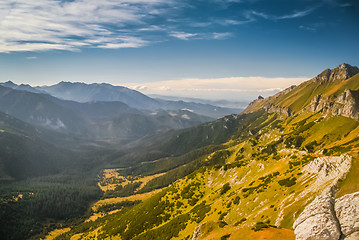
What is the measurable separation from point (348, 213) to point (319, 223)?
3.88 metres

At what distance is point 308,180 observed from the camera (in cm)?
→ 5703

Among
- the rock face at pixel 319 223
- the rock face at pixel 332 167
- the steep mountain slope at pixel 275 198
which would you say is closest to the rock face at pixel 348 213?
the steep mountain slope at pixel 275 198

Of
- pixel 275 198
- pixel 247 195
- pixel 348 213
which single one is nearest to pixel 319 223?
pixel 348 213

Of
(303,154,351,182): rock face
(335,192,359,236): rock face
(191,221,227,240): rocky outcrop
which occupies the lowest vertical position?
(191,221,227,240): rocky outcrop

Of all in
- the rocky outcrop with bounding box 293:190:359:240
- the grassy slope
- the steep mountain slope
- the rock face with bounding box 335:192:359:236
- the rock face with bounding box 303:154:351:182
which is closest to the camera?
the rock face with bounding box 335:192:359:236

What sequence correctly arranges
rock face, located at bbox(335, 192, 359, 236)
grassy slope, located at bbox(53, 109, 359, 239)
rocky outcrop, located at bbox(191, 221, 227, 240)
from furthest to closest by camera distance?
rocky outcrop, located at bbox(191, 221, 227, 240), grassy slope, located at bbox(53, 109, 359, 239), rock face, located at bbox(335, 192, 359, 236)

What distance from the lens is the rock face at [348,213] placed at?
23.7 m

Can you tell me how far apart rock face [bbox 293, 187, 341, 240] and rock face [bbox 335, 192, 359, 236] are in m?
0.64

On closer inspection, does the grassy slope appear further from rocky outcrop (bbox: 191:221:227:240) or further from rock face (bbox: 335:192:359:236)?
rock face (bbox: 335:192:359:236)

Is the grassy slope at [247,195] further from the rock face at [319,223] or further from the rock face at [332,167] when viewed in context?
the rock face at [319,223]

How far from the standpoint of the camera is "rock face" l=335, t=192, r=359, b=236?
2367cm

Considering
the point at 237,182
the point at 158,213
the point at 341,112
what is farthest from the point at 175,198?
the point at 341,112

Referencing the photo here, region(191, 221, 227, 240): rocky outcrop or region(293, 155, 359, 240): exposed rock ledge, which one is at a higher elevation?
region(293, 155, 359, 240): exposed rock ledge

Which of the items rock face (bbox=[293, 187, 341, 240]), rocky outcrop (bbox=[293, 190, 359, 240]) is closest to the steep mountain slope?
rock face (bbox=[293, 187, 341, 240])
